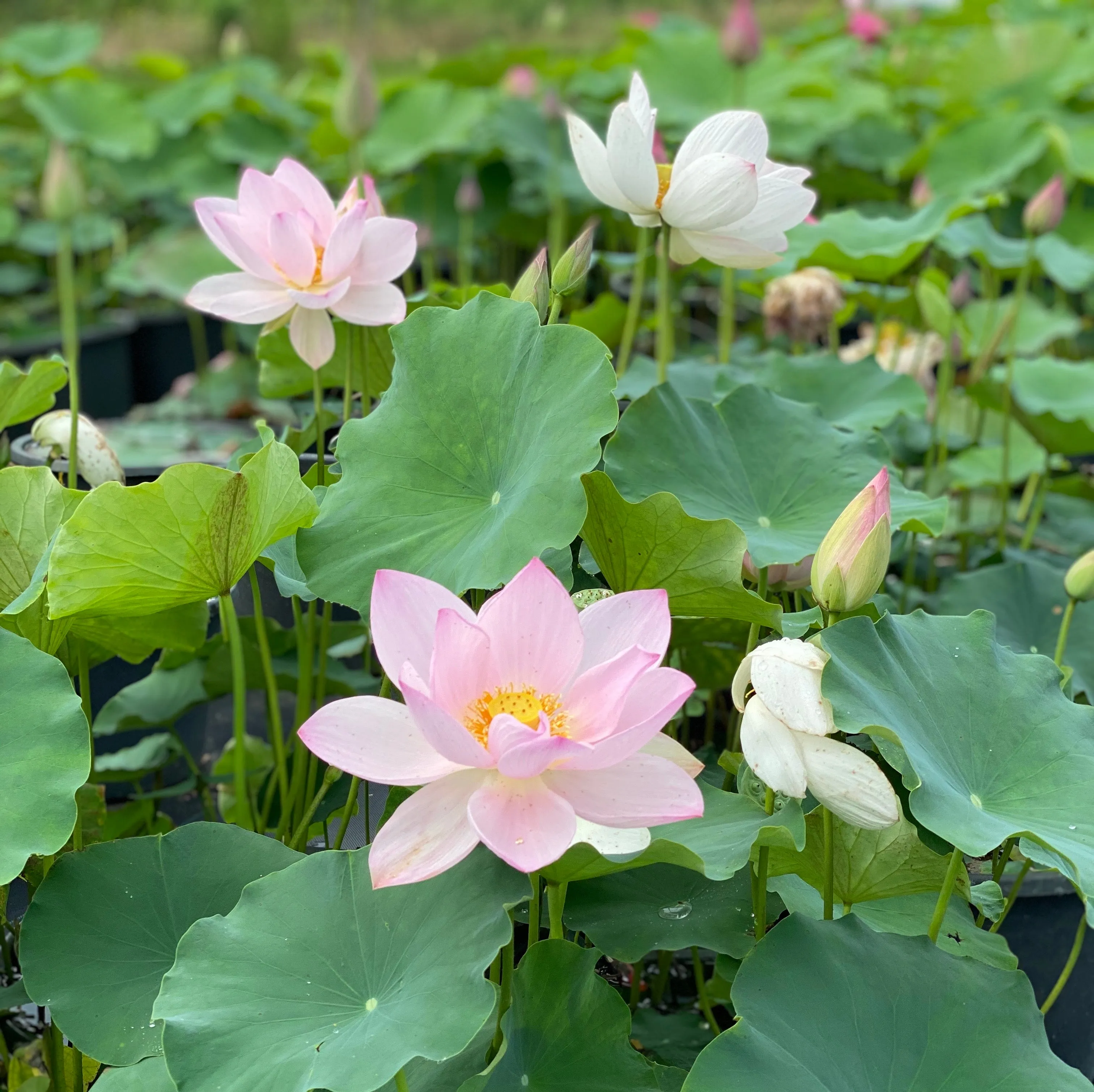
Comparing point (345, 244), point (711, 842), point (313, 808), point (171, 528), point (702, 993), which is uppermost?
point (345, 244)

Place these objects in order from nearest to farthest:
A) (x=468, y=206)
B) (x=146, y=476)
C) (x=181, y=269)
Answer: (x=146, y=476)
(x=468, y=206)
(x=181, y=269)

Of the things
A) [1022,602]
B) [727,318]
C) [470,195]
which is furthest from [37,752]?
[470,195]

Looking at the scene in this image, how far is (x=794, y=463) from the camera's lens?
2.92ft

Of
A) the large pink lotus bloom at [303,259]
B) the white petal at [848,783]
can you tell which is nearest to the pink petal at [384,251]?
the large pink lotus bloom at [303,259]

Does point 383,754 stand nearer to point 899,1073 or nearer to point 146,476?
point 899,1073

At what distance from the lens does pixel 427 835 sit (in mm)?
540

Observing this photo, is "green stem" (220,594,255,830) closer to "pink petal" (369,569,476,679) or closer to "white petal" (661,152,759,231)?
"pink petal" (369,569,476,679)

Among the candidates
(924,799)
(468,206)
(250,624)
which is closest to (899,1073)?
(924,799)

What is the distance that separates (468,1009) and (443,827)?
8 cm

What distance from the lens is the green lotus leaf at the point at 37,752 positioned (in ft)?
1.96

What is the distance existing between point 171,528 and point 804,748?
36 centimetres

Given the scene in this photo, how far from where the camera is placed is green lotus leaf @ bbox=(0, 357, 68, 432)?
86 cm

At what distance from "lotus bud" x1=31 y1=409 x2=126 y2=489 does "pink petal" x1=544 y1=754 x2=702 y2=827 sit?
50cm

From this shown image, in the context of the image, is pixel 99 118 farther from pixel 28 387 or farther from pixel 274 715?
pixel 274 715
